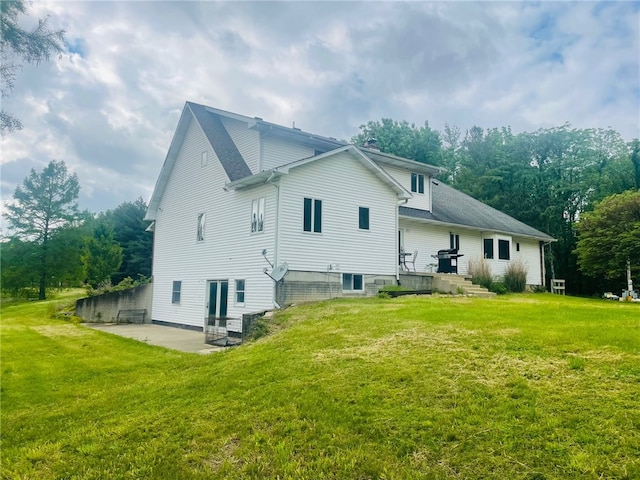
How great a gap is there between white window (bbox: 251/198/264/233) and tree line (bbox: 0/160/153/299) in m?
22.2

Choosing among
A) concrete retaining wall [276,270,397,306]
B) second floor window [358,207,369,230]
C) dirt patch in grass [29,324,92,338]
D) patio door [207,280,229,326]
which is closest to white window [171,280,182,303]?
patio door [207,280,229,326]

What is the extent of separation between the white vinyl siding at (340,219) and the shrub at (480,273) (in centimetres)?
486

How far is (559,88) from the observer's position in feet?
53.5

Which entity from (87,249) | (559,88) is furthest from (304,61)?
(87,249)

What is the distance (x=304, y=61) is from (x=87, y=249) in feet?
82.6

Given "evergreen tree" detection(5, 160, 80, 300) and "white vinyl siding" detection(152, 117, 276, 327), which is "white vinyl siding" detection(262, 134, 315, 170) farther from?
"evergreen tree" detection(5, 160, 80, 300)

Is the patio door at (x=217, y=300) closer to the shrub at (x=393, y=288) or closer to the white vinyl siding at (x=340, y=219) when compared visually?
the white vinyl siding at (x=340, y=219)

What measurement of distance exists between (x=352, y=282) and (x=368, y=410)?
10845 millimetres

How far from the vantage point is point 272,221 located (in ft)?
44.9

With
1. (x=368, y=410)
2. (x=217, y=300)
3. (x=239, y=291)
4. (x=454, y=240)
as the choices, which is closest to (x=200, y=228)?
(x=217, y=300)

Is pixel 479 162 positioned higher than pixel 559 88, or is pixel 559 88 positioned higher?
pixel 479 162

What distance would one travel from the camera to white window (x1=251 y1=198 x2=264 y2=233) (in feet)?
46.6

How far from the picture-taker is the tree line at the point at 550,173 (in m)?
32.8

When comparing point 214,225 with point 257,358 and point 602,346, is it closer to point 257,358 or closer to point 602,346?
point 257,358
